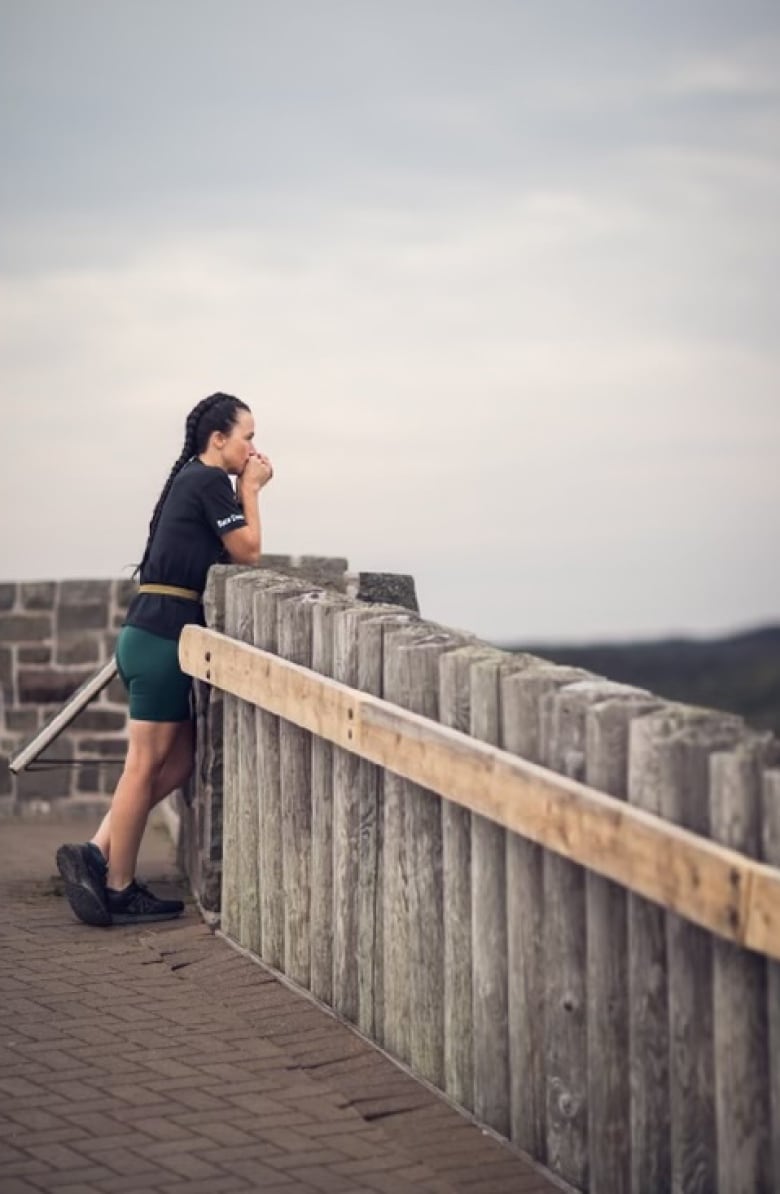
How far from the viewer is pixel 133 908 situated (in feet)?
25.0

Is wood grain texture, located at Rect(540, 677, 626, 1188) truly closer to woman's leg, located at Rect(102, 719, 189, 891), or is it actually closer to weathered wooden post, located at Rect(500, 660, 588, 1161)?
weathered wooden post, located at Rect(500, 660, 588, 1161)

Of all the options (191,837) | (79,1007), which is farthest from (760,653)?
(79,1007)

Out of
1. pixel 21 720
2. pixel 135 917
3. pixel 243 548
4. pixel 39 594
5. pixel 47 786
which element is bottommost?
pixel 47 786

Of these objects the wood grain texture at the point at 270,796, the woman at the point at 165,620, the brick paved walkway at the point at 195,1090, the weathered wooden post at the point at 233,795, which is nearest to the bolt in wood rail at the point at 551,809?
the wood grain texture at the point at 270,796

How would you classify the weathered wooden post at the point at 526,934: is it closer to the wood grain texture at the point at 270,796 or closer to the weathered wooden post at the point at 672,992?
the weathered wooden post at the point at 672,992

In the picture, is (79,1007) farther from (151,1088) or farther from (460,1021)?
(460,1021)

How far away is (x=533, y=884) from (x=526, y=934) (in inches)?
5.1

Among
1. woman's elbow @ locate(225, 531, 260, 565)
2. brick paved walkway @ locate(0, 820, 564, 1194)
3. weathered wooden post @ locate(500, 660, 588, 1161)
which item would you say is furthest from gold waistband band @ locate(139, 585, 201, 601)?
weathered wooden post @ locate(500, 660, 588, 1161)

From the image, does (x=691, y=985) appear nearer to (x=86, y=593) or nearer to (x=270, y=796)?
(x=270, y=796)

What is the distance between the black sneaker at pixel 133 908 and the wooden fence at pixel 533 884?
2.82ft

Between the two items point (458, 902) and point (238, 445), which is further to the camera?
point (238, 445)

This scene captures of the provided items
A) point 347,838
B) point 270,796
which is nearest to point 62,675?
point 270,796

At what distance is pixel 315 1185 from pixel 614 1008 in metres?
0.83

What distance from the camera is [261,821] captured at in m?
6.95
